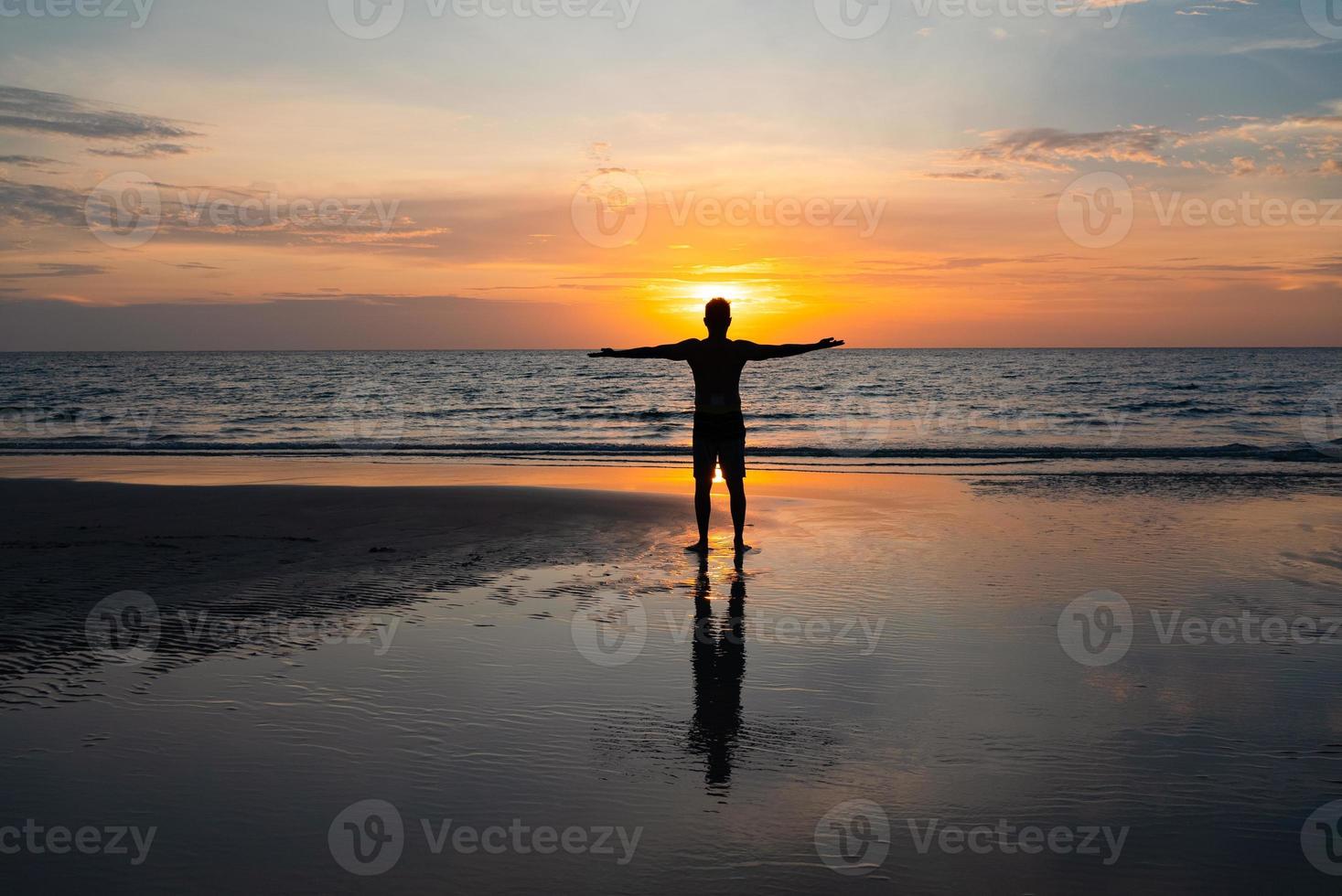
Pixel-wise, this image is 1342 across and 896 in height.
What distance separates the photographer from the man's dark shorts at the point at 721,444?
927 cm

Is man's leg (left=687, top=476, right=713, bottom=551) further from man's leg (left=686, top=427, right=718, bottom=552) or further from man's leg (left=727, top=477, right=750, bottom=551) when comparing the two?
man's leg (left=727, top=477, right=750, bottom=551)

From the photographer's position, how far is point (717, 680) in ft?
17.1

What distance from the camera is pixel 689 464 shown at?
2091cm

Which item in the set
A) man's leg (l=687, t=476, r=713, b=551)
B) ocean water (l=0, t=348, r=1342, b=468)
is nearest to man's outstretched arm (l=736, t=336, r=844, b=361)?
man's leg (l=687, t=476, r=713, b=551)

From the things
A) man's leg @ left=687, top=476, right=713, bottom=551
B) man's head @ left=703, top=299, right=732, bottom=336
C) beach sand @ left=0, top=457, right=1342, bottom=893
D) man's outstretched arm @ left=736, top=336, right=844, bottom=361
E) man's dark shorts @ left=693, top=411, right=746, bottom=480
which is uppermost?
man's head @ left=703, top=299, right=732, bottom=336

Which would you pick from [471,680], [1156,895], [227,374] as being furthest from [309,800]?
[227,374]

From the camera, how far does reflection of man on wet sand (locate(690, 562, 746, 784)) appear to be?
423 centimetres

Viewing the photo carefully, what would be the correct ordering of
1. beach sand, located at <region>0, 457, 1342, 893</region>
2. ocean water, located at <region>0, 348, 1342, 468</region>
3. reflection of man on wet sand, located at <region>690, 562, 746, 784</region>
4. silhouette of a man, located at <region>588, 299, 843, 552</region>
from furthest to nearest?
ocean water, located at <region>0, 348, 1342, 468</region> < silhouette of a man, located at <region>588, 299, 843, 552</region> < reflection of man on wet sand, located at <region>690, 562, 746, 784</region> < beach sand, located at <region>0, 457, 1342, 893</region>

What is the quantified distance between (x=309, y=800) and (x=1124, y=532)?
9290mm

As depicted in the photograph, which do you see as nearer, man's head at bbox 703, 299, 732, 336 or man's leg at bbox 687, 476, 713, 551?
man's head at bbox 703, 299, 732, 336

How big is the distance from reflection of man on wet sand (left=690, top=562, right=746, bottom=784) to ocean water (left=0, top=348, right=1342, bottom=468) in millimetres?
13275

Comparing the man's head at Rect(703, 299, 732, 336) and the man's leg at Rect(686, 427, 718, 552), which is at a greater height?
the man's head at Rect(703, 299, 732, 336)

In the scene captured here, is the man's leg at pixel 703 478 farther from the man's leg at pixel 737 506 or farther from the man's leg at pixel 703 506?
the man's leg at pixel 737 506

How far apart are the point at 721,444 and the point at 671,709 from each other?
475cm
